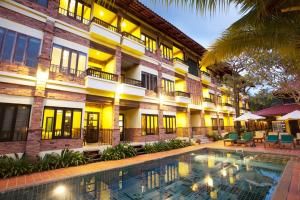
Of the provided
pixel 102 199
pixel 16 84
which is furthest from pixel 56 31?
pixel 102 199

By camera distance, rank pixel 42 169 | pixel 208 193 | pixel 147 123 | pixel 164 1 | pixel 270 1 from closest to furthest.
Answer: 1. pixel 164 1
2. pixel 270 1
3. pixel 208 193
4. pixel 42 169
5. pixel 147 123

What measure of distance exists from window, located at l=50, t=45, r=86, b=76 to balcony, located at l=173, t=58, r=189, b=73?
34.4 ft

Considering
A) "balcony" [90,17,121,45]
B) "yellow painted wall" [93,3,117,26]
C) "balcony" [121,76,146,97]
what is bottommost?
"balcony" [121,76,146,97]

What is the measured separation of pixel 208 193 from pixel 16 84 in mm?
10307

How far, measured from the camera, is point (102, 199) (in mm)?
5172

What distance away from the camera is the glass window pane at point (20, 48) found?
8.99 metres

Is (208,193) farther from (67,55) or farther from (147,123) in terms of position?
(67,55)

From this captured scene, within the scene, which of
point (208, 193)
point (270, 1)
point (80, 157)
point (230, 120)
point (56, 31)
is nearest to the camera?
point (270, 1)

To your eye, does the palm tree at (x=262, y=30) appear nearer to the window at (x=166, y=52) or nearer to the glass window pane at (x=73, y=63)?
the glass window pane at (x=73, y=63)

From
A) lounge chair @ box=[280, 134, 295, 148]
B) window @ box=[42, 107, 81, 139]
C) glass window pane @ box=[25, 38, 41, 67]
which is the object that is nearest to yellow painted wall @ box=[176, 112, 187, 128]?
lounge chair @ box=[280, 134, 295, 148]

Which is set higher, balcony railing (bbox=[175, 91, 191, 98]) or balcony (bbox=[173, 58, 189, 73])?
balcony (bbox=[173, 58, 189, 73])

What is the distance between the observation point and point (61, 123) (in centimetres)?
1013

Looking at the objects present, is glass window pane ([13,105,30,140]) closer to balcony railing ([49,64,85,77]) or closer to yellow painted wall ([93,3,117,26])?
balcony railing ([49,64,85,77])

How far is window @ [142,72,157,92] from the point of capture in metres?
15.7
